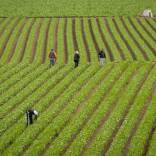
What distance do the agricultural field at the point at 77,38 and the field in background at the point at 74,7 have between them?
419 centimetres

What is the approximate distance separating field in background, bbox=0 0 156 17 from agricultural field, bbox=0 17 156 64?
4.19 m

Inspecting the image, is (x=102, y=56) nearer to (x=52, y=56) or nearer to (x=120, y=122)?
(x=52, y=56)

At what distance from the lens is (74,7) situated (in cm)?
7681

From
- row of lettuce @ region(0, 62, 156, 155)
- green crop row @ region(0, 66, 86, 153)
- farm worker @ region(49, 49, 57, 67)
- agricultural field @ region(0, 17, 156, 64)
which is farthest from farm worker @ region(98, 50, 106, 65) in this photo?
agricultural field @ region(0, 17, 156, 64)

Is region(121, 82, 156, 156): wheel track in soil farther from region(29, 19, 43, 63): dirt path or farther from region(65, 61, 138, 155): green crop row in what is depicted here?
region(29, 19, 43, 63): dirt path

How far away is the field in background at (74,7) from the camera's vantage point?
73750 mm

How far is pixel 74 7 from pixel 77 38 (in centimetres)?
2324

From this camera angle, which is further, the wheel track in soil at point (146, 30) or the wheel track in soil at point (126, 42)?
the wheel track in soil at point (146, 30)

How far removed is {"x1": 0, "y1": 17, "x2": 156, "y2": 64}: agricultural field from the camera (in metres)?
46.2

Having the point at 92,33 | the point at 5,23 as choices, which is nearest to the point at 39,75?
the point at 92,33

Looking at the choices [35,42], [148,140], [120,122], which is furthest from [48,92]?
[35,42]

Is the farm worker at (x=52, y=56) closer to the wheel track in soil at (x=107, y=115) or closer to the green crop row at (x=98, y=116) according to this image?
the green crop row at (x=98, y=116)

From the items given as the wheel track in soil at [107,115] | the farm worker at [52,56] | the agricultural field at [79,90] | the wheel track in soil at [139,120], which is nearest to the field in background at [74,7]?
the agricultural field at [79,90]

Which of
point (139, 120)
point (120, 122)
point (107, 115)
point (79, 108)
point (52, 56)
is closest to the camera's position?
point (120, 122)
